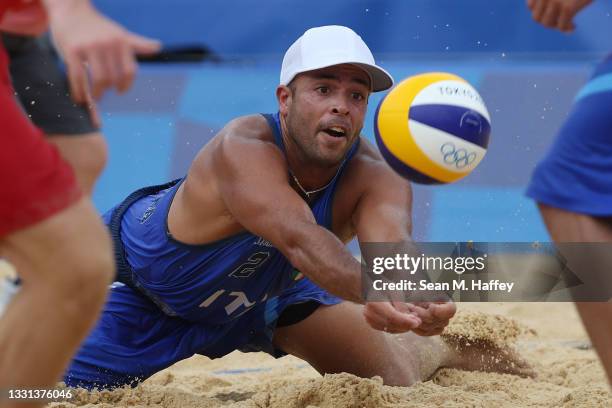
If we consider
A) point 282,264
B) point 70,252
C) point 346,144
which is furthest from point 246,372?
point 70,252

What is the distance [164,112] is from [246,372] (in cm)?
228

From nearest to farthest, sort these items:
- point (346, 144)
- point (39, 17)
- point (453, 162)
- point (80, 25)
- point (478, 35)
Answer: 1. point (80, 25)
2. point (39, 17)
3. point (453, 162)
4. point (346, 144)
5. point (478, 35)

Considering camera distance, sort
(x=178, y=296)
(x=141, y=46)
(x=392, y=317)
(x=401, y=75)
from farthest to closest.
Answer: (x=401, y=75), (x=178, y=296), (x=392, y=317), (x=141, y=46)

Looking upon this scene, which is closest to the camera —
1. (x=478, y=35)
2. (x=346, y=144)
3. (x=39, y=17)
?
(x=39, y=17)

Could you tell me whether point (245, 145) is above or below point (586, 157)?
below

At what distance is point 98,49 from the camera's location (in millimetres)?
1724

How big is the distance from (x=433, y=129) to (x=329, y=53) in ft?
1.95

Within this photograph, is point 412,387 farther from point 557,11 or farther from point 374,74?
point 557,11

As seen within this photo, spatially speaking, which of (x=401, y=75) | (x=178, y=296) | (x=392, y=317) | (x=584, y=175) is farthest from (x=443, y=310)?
(x=401, y=75)

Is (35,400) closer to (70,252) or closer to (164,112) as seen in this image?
(70,252)

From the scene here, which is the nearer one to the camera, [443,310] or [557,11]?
[557,11]

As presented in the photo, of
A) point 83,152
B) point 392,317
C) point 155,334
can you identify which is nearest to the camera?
point 83,152

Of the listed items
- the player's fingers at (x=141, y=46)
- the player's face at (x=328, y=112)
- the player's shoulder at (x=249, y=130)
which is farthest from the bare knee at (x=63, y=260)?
the player's face at (x=328, y=112)

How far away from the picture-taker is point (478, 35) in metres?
5.91
